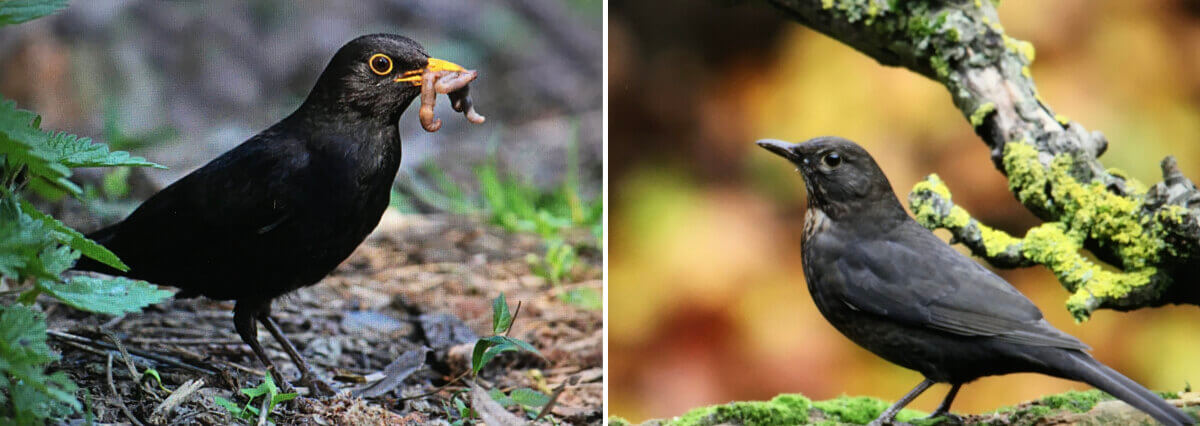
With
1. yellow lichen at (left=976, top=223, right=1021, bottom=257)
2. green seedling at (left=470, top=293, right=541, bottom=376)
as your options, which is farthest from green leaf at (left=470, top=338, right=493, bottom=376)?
yellow lichen at (left=976, top=223, right=1021, bottom=257)

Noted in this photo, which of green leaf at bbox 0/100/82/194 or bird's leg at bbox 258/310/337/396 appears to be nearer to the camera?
green leaf at bbox 0/100/82/194

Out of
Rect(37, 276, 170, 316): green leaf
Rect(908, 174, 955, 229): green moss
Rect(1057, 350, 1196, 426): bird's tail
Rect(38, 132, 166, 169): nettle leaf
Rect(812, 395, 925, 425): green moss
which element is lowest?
Rect(37, 276, 170, 316): green leaf

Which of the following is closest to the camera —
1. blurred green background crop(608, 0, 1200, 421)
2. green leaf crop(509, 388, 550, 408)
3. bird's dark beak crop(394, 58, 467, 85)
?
bird's dark beak crop(394, 58, 467, 85)

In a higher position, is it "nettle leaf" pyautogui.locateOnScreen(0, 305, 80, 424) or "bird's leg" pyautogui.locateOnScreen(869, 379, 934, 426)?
"bird's leg" pyautogui.locateOnScreen(869, 379, 934, 426)

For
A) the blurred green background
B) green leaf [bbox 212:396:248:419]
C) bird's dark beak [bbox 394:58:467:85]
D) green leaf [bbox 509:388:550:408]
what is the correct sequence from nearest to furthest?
green leaf [bbox 212:396:248:419], bird's dark beak [bbox 394:58:467:85], green leaf [bbox 509:388:550:408], the blurred green background

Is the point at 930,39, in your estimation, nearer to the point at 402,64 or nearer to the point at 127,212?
the point at 402,64

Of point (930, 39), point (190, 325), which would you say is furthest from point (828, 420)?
point (190, 325)

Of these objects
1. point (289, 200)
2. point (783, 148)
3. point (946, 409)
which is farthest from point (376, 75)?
point (946, 409)

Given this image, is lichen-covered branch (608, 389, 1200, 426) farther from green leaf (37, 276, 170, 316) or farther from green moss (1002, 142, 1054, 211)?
green leaf (37, 276, 170, 316)
